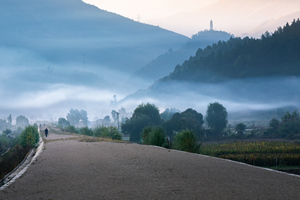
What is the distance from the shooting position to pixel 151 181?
41.0 feet

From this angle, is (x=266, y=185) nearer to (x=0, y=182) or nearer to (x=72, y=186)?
(x=72, y=186)

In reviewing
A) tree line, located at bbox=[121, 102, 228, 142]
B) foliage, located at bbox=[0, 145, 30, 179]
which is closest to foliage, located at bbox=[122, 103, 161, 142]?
tree line, located at bbox=[121, 102, 228, 142]

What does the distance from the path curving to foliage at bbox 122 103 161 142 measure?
9106 cm

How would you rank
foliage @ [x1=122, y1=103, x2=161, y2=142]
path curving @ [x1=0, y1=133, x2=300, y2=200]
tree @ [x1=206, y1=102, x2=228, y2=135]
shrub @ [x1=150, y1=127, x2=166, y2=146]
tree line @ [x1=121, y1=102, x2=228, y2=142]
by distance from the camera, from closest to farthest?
path curving @ [x1=0, y1=133, x2=300, y2=200] → shrub @ [x1=150, y1=127, x2=166, y2=146] → tree line @ [x1=121, y1=102, x2=228, y2=142] → foliage @ [x1=122, y1=103, x2=161, y2=142] → tree @ [x1=206, y1=102, x2=228, y2=135]

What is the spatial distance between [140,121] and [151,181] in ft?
329

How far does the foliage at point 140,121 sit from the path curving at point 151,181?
91056 millimetres

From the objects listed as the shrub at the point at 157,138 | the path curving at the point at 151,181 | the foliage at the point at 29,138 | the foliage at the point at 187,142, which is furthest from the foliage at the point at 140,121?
the path curving at the point at 151,181

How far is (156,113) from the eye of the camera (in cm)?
12181

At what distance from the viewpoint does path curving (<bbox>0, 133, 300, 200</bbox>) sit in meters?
10.8

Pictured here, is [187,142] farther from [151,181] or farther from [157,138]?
[151,181]

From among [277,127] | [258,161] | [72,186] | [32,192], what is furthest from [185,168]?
[277,127]

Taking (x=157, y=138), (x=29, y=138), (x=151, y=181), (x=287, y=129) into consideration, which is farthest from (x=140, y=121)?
(x=151, y=181)

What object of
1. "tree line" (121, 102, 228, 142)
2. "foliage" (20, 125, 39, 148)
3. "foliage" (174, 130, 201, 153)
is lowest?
"foliage" (174, 130, 201, 153)

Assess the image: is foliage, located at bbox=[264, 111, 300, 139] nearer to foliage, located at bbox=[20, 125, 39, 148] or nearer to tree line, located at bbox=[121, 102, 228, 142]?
tree line, located at bbox=[121, 102, 228, 142]
